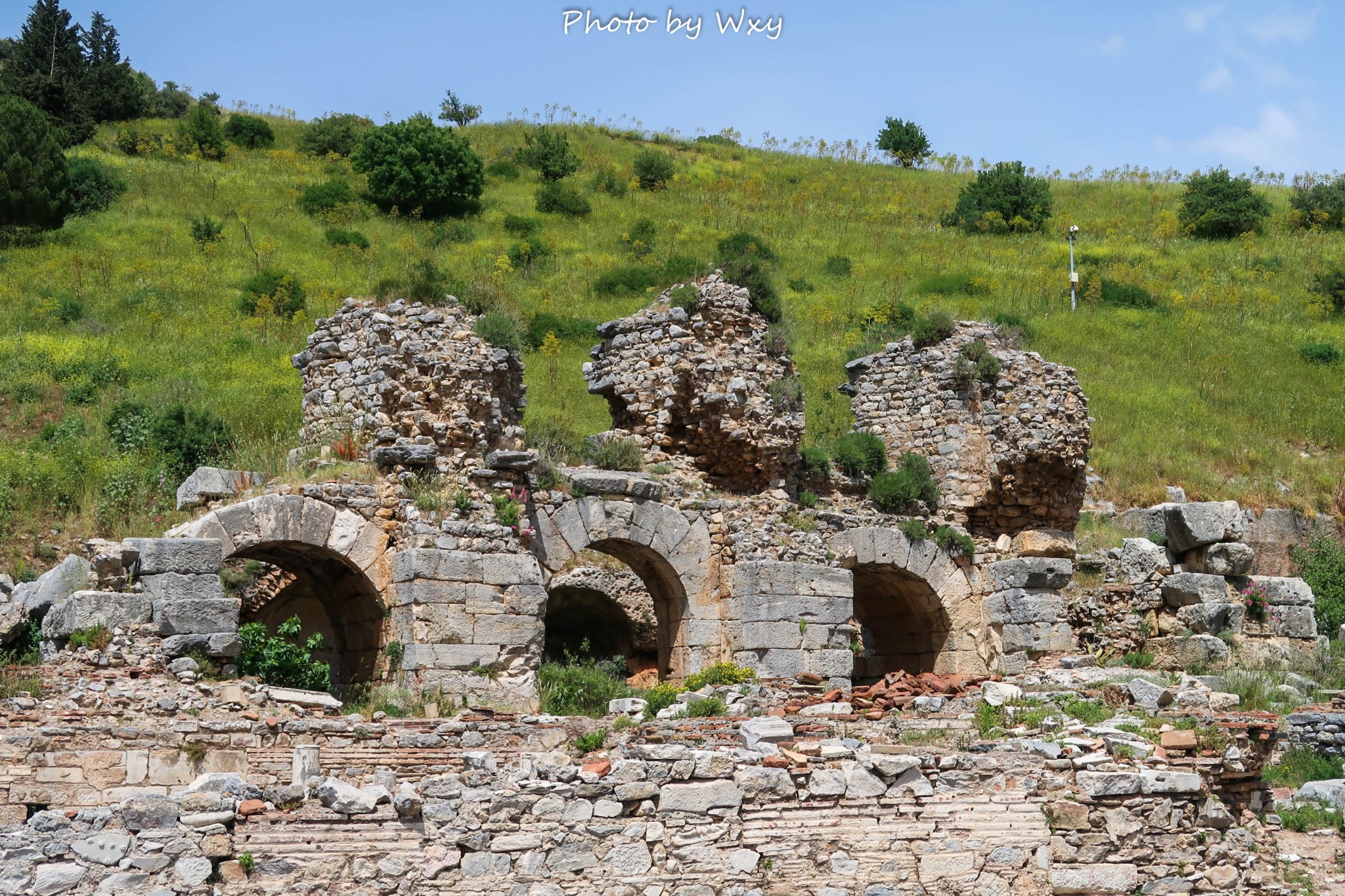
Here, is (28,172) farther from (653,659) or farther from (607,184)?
(653,659)

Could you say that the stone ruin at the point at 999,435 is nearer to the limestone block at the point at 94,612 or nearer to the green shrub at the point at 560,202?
the limestone block at the point at 94,612

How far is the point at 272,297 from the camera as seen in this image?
25406 millimetres

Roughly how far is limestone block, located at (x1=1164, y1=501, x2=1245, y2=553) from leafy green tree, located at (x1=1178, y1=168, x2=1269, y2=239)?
26.2 meters

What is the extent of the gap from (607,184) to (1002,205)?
40.3 feet

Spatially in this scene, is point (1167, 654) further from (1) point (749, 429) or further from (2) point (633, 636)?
(2) point (633, 636)

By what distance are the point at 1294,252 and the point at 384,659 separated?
33.3 metres

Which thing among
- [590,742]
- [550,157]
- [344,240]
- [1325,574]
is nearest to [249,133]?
[550,157]

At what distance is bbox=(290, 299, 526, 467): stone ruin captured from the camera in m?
13.3

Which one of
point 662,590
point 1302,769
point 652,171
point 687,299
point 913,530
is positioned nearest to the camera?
point 1302,769

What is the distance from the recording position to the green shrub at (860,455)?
669 inches

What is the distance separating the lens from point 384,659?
41.4ft

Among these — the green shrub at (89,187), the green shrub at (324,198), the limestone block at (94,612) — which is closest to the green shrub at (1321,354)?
the green shrub at (324,198)

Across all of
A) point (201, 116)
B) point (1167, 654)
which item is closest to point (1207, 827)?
point (1167, 654)

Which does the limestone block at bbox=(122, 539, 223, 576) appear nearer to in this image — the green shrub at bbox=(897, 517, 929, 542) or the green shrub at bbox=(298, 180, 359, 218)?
the green shrub at bbox=(897, 517, 929, 542)
